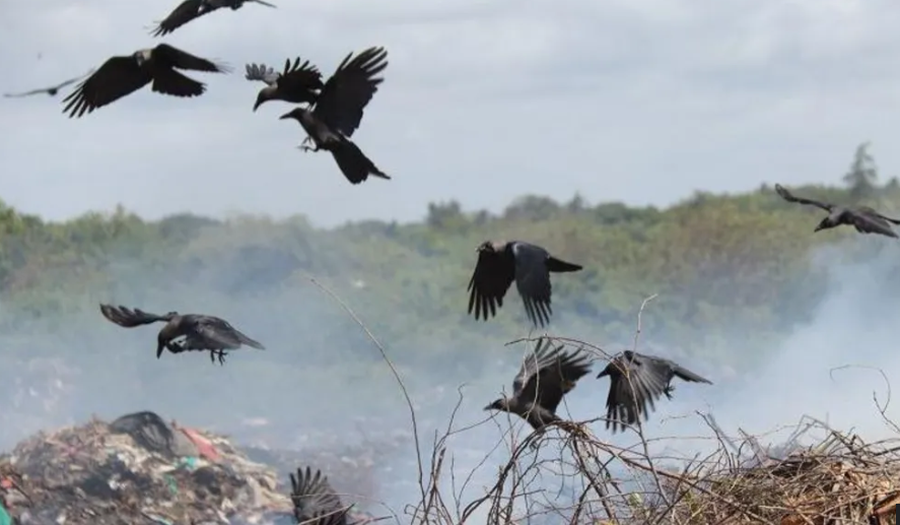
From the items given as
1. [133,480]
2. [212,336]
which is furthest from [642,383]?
[133,480]

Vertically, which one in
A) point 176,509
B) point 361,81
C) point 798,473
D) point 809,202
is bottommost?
point 176,509

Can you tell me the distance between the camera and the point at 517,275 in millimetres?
8992

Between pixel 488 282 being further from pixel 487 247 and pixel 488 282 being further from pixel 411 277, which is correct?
pixel 411 277

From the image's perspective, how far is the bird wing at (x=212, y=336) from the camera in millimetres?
8594

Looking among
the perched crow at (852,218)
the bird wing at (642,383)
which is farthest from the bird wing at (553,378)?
the perched crow at (852,218)

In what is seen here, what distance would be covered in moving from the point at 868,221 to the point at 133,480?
6493 mm

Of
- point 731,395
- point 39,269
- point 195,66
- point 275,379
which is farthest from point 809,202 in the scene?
point 39,269

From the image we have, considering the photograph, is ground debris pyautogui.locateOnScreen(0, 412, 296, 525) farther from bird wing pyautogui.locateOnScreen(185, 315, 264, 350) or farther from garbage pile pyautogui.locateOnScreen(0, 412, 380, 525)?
bird wing pyautogui.locateOnScreen(185, 315, 264, 350)

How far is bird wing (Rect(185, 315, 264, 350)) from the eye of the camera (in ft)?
28.2

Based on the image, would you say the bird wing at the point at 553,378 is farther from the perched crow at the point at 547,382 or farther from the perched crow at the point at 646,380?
the perched crow at the point at 646,380

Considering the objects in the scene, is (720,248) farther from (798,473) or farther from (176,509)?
(798,473)

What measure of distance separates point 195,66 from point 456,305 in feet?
42.8

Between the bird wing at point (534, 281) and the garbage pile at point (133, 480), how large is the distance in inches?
208

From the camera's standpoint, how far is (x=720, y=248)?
22234 millimetres
